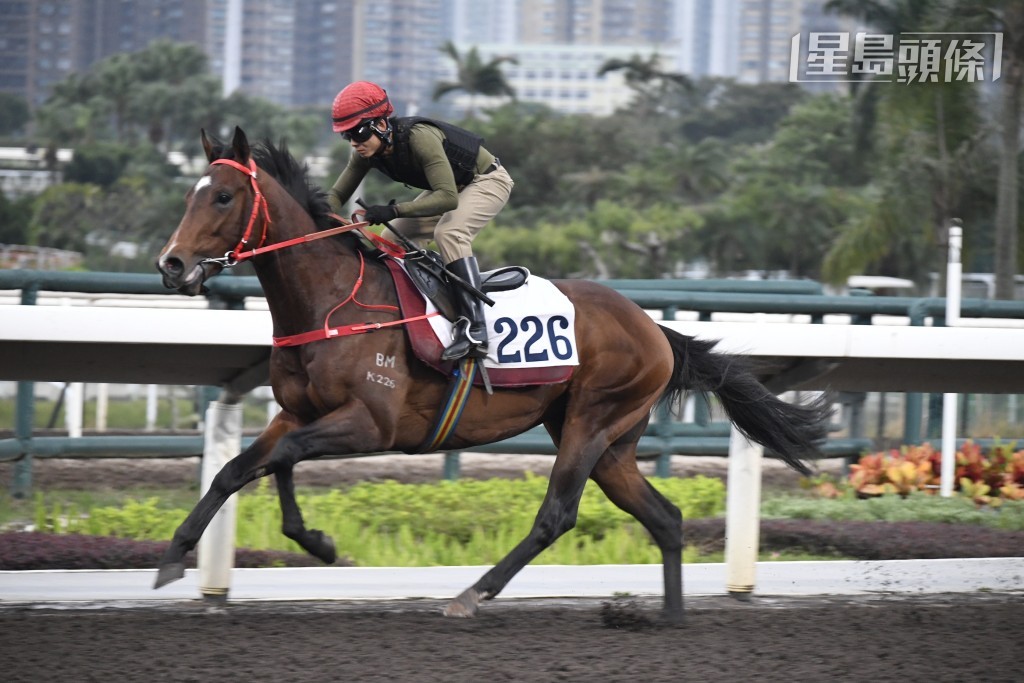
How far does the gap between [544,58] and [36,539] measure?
597ft

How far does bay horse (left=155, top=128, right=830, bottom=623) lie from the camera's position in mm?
4723

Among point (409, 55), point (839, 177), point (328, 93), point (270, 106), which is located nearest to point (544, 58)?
point (409, 55)

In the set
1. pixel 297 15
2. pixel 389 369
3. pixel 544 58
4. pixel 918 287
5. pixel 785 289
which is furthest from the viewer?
pixel 544 58

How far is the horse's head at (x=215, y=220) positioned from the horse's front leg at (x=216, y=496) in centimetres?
63

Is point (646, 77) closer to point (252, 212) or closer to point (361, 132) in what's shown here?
point (361, 132)

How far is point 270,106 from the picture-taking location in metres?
63.6

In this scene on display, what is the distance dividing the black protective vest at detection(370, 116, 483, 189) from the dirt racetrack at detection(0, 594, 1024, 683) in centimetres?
171

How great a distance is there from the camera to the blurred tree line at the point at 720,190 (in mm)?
19188

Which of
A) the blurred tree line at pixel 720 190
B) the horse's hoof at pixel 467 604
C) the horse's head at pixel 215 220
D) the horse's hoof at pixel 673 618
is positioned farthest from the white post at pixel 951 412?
the blurred tree line at pixel 720 190

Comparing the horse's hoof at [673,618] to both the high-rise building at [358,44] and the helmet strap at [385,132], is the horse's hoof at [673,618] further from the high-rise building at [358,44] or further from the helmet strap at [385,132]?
the high-rise building at [358,44]

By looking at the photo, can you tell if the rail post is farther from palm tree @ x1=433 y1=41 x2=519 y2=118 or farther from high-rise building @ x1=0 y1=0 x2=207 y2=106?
high-rise building @ x1=0 y1=0 x2=207 y2=106

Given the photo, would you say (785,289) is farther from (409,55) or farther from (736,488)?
(409,55)
